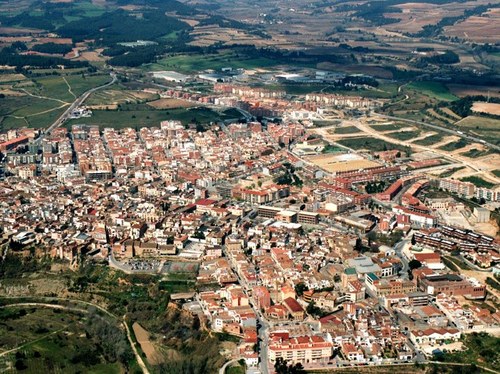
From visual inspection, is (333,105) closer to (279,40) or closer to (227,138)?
(227,138)

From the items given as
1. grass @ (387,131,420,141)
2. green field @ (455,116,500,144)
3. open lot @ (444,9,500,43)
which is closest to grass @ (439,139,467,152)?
green field @ (455,116,500,144)

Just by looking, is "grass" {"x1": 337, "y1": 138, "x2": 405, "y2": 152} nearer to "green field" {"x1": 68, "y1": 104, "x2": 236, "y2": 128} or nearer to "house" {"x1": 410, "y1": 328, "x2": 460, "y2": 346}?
"green field" {"x1": 68, "y1": 104, "x2": 236, "y2": 128}

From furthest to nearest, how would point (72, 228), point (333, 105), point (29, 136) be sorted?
point (333, 105) → point (29, 136) → point (72, 228)

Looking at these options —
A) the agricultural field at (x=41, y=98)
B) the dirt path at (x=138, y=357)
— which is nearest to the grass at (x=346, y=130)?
the agricultural field at (x=41, y=98)

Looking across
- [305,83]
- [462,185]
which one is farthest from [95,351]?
[305,83]

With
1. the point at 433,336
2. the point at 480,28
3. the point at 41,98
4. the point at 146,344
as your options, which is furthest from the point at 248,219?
the point at 480,28

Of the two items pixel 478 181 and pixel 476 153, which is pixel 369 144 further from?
pixel 478 181

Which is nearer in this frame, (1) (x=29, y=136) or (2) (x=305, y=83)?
(1) (x=29, y=136)
